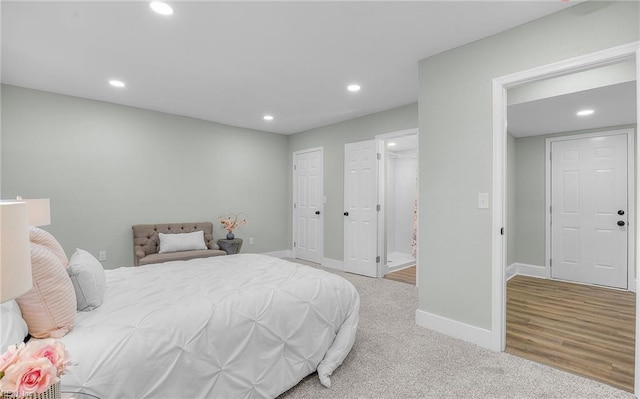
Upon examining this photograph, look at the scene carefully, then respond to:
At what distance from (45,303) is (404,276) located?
4.37 metres

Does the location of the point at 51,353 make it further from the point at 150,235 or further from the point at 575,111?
the point at 575,111

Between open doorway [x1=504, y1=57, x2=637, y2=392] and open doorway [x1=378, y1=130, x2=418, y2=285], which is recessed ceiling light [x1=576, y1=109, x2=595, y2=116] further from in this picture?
open doorway [x1=378, y1=130, x2=418, y2=285]

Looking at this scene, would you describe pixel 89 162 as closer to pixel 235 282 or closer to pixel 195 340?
pixel 235 282

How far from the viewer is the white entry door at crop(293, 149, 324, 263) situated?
5582 mm

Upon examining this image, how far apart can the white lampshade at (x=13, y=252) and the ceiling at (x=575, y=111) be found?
4094 millimetres

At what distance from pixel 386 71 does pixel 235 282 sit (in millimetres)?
2560

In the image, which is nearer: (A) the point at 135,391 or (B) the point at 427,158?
(A) the point at 135,391

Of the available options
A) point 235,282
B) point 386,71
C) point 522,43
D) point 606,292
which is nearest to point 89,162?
point 235,282

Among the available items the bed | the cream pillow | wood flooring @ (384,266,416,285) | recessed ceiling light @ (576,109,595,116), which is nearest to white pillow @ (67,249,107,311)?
the bed

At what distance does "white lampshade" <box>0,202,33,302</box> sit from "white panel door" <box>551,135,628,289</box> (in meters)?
6.00

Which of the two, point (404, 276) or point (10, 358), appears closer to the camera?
point (10, 358)

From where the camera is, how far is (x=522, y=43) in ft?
7.53

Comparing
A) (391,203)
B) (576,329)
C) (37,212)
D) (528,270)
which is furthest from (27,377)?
(391,203)

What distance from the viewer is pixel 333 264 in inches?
208
